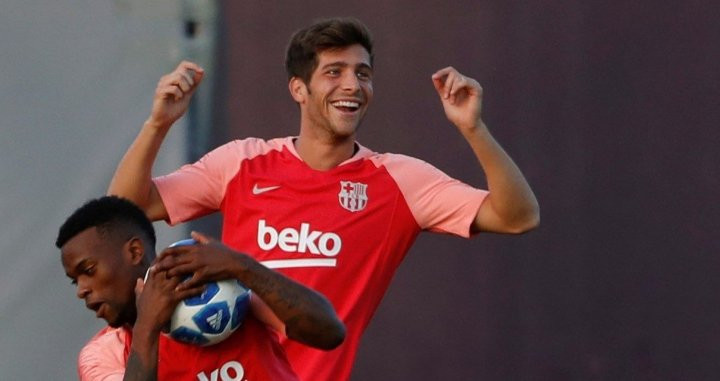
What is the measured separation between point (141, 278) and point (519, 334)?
9.88 ft

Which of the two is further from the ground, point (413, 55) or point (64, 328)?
point (413, 55)

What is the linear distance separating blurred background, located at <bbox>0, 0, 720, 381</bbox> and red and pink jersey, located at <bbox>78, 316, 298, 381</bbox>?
241 cm

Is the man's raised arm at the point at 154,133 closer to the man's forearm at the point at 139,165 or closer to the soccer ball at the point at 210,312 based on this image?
the man's forearm at the point at 139,165

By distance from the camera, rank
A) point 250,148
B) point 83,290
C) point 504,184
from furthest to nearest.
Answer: point 250,148 → point 504,184 → point 83,290

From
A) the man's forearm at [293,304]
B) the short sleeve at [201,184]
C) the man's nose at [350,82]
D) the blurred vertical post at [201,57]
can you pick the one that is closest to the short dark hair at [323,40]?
the man's nose at [350,82]

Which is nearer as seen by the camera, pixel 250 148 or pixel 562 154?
pixel 250 148

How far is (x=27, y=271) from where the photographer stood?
6.36m

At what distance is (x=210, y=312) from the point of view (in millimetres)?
3619

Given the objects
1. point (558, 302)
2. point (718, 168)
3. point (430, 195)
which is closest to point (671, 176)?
point (718, 168)

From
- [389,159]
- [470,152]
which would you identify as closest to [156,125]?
[389,159]

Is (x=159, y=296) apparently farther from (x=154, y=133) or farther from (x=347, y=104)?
(x=347, y=104)

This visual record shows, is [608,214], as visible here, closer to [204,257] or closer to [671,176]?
[671,176]

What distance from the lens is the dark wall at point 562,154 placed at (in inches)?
253

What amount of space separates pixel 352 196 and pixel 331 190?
0.22ft
